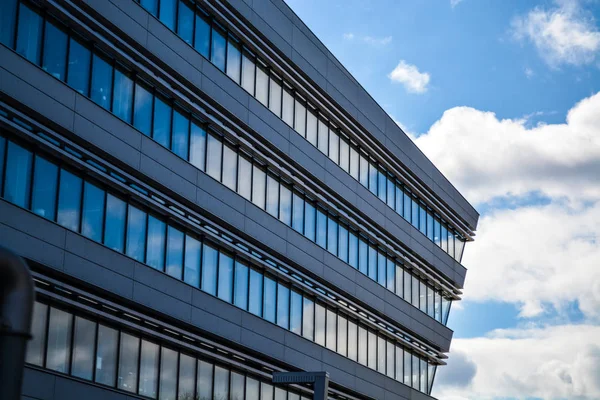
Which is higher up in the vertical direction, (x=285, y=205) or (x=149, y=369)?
(x=285, y=205)

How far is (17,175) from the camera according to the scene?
1156 inches

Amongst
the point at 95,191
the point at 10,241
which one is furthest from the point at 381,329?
the point at 10,241

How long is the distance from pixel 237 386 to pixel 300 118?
13.4 m

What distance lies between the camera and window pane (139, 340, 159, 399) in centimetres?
3469

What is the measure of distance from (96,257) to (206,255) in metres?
7.69

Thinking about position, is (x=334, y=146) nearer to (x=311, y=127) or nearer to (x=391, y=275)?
(x=311, y=127)

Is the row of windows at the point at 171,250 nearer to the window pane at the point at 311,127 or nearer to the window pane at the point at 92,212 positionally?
the window pane at the point at 92,212

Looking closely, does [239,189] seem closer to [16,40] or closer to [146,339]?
[146,339]

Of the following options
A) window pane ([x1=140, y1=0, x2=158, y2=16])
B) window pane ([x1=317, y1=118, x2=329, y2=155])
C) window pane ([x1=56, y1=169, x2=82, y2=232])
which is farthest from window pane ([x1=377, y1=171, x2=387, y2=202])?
window pane ([x1=56, y1=169, x2=82, y2=232])

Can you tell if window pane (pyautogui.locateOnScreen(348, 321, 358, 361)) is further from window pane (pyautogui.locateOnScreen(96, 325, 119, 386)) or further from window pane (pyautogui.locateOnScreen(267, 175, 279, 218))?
window pane (pyautogui.locateOnScreen(96, 325, 119, 386))

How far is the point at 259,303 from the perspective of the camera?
42.5m

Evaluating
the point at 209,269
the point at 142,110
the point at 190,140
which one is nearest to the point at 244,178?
the point at 190,140

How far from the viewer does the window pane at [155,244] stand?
35.4 m

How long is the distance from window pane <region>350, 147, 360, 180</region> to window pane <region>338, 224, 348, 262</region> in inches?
118
